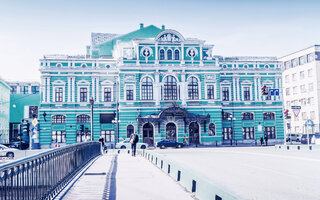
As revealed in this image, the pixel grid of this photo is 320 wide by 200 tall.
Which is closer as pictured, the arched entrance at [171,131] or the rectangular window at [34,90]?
the arched entrance at [171,131]

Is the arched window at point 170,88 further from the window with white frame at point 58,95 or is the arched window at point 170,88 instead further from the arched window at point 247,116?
the window with white frame at point 58,95

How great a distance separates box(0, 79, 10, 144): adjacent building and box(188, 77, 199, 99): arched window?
34.5m

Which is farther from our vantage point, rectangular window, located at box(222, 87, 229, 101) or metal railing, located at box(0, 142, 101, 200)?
rectangular window, located at box(222, 87, 229, 101)

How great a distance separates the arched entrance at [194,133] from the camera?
50.2 m

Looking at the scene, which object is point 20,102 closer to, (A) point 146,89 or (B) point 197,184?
(A) point 146,89

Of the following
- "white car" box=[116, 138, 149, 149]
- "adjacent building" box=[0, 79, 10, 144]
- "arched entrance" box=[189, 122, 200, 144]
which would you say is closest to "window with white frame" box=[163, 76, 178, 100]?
"arched entrance" box=[189, 122, 200, 144]

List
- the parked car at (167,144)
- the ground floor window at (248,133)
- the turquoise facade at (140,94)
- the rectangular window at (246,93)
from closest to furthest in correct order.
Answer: the parked car at (167,144) → the turquoise facade at (140,94) → the ground floor window at (248,133) → the rectangular window at (246,93)

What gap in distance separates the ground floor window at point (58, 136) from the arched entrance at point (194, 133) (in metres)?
16.9

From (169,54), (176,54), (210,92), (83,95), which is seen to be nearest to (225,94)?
(210,92)

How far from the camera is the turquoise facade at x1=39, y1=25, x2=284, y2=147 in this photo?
48.5 meters

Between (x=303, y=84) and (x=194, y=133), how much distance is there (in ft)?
A: 108

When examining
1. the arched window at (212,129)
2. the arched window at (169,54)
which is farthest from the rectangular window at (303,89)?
the arched window at (169,54)

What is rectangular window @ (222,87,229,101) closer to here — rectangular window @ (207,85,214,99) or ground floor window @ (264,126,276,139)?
rectangular window @ (207,85,214,99)

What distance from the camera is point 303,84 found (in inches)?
2837
